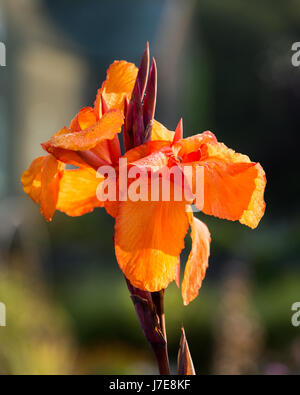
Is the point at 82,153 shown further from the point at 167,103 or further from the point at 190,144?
the point at 167,103

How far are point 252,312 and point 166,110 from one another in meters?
2.28

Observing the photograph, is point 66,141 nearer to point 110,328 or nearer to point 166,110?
point 110,328

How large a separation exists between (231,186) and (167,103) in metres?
3.68

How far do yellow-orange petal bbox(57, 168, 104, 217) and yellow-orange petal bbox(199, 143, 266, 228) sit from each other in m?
0.12

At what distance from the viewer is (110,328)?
7.38ft

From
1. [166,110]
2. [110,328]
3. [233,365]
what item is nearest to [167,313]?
[110,328]

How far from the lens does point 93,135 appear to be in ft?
1.17

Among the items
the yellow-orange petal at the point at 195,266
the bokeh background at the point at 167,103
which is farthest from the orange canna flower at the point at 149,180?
the bokeh background at the point at 167,103

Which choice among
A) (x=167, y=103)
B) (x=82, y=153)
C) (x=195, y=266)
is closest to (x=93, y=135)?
(x=82, y=153)

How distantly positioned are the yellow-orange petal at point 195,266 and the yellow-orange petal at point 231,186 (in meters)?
0.02

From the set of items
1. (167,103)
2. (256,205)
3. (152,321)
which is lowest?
(152,321)

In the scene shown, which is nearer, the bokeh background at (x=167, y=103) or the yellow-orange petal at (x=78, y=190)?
the yellow-orange petal at (x=78, y=190)

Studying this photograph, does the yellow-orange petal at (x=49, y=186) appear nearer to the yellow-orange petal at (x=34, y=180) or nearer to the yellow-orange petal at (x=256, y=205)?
the yellow-orange petal at (x=34, y=180)

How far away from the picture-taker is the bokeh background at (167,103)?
2805mm
